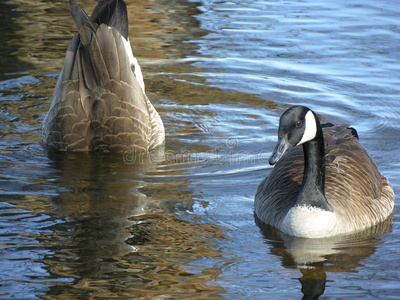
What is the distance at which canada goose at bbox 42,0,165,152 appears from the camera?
27.6 feet

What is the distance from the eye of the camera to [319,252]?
6.30 meters

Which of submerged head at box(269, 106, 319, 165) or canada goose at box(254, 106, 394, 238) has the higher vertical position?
submerged head at box(269, 106, 319, 165)

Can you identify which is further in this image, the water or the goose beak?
the goose beak

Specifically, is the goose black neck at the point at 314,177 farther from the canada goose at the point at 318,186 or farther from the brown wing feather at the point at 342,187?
the brown wing feather at the point at 342,187

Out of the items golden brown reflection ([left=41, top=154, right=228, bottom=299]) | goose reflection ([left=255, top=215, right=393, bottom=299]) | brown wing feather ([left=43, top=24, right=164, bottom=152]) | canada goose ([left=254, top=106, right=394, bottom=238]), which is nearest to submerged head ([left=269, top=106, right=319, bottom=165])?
canada goose ([left=254, top=106, right=394, bottom=238])

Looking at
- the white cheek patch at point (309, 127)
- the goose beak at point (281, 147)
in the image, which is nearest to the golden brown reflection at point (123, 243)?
the goose beak at point (281, 147)

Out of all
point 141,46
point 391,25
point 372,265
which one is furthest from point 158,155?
point 391,25

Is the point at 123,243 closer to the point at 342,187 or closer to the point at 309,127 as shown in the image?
the point at 309,127

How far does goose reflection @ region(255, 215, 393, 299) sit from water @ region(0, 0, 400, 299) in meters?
0.02

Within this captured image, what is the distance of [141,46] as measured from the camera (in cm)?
1350

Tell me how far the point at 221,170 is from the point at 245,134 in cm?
124

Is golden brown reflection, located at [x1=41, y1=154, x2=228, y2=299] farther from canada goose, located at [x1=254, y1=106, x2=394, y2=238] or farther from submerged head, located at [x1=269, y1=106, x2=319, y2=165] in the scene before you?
submerged head, located at [x1=269, y1=106, x2=319, y2=165]

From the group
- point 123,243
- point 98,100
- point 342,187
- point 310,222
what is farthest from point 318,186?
point 98,100

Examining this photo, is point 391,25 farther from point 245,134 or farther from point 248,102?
point 245,134
